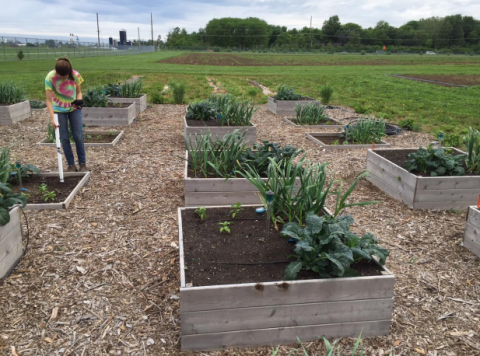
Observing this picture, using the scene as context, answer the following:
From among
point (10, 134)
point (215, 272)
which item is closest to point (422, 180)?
point (215, 272)

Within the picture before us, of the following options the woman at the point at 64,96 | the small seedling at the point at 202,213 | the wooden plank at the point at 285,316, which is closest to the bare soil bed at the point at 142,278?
the wooden plank at the point at 285,316

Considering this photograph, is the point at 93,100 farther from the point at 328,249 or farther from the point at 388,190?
the point at 328,249

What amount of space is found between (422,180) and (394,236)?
3.09ft

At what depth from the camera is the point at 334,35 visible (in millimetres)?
105750

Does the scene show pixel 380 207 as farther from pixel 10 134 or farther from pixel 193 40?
pixel 193 40

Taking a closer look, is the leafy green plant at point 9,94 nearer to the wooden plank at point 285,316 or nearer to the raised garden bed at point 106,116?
the raised garden bed at point 106,116

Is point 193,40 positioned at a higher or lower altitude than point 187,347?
higher

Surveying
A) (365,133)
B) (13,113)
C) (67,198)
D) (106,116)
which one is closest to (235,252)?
(67,198)

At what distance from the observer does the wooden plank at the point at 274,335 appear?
2543 mm

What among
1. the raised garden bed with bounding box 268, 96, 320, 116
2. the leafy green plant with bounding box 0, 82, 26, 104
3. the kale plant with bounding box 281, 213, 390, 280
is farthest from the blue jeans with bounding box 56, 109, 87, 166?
the raised garden bed with bounding box 268, 96, 320, 116

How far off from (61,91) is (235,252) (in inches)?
140

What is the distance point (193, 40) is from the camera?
336ft

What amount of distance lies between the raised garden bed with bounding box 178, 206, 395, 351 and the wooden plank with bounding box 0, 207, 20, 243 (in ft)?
4.91

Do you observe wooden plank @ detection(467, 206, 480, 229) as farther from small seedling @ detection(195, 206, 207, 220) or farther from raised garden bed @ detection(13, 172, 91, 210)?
raised garden bed @ detection(13, 172, 91, 210)
